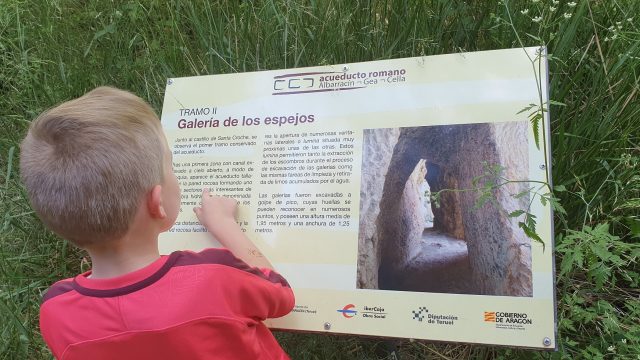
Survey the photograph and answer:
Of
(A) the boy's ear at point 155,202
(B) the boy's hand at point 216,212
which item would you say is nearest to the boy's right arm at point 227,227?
(B) the boy's hand at point 216,212

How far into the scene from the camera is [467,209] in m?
2.07

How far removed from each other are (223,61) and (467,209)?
1.95m

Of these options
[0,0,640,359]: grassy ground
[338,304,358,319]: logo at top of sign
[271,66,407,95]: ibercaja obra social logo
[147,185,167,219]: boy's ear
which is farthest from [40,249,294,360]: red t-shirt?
[0,0,640,359]: grassy ground

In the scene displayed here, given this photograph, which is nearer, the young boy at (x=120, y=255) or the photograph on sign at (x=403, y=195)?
the young boy at (x=120, y=255)

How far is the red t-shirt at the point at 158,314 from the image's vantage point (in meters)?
1.50

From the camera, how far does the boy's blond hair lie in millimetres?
1517

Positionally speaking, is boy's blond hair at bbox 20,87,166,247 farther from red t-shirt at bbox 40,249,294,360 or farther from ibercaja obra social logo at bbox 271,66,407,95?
ibercaja obra social logo at bbox 271,66,407,95

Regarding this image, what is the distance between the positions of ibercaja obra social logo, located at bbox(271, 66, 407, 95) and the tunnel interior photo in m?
0.24

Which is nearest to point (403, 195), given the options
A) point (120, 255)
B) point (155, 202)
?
point (155, 202)

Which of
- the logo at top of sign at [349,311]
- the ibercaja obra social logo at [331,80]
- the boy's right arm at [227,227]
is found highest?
the ibercaja obra social logo at [331,80]

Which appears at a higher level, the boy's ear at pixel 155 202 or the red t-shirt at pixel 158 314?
the boy's ear at pixel 155 202

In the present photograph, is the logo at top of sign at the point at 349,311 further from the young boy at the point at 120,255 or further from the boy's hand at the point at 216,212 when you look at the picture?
the boy's hand at the point at 216,212

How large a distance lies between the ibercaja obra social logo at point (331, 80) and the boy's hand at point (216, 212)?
0.55 m

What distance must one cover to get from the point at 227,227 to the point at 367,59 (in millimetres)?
1473
